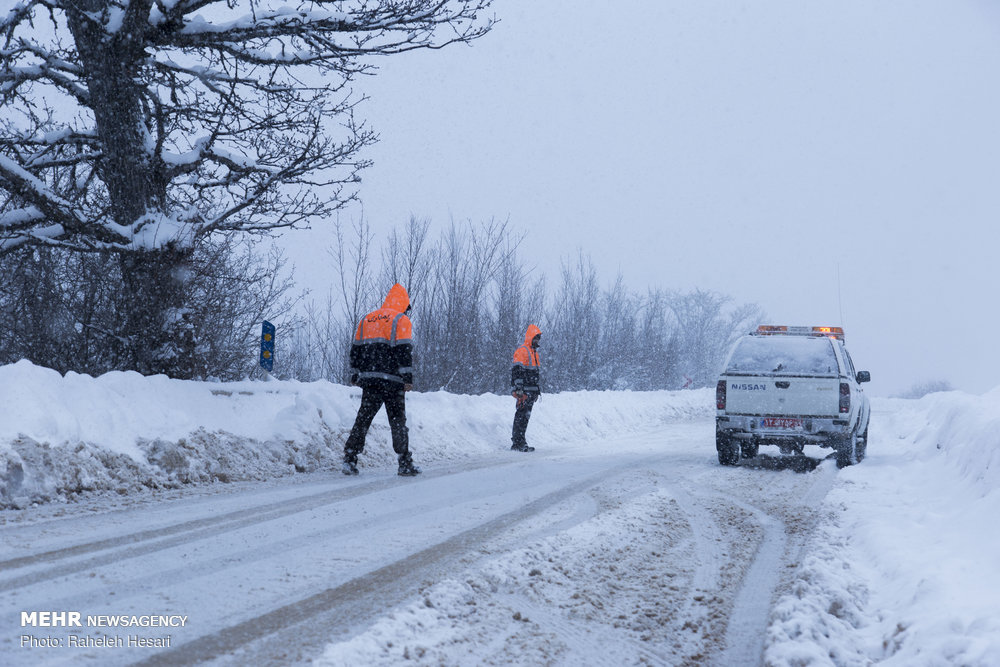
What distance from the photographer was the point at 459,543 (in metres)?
5.52

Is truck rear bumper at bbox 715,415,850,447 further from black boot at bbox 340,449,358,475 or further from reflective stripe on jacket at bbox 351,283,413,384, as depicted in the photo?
black boot at bbox 340,449,358,475

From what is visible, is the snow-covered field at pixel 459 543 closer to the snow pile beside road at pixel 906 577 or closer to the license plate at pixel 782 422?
the snow pile beside road at pixel 906 577

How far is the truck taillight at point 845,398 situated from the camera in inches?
437

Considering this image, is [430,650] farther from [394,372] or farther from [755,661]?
[394,372]

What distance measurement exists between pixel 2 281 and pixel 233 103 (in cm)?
470

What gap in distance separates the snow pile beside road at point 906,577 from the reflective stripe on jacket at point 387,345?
476cm

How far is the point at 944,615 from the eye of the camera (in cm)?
353

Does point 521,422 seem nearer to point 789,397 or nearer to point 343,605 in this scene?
point 789,397

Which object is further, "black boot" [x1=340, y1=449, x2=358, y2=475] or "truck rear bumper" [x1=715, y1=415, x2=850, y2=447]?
"truck rear bumper" [x1=715, y1=415, x2=850, y2=447]

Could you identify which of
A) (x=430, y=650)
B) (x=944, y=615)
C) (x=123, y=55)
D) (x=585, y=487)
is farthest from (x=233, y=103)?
(x=944, y=615)

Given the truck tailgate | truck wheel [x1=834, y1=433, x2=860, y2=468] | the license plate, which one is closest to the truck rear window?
the truck tailgate

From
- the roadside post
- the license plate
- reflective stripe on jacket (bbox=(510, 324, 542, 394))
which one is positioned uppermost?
the roadside post

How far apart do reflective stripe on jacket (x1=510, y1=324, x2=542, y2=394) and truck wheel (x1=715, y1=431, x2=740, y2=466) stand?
3.40m

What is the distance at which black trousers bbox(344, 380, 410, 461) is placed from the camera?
363 inches
